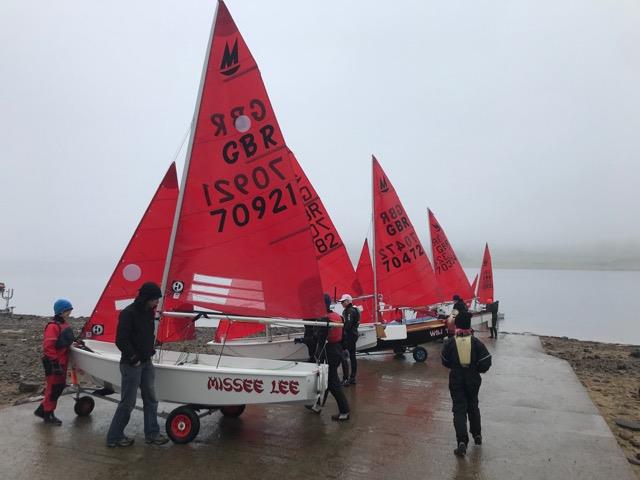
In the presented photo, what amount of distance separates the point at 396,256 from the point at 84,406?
8.04 m

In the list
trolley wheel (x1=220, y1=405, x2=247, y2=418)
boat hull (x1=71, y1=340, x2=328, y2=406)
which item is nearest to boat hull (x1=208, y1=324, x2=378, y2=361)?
trolley wheel (x1=220, y1=405, x2=247, y2=418)

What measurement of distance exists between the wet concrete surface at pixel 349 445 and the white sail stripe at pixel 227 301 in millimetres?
1397

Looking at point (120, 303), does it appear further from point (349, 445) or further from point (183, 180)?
point (349, 445)

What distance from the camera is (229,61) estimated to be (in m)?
5.14

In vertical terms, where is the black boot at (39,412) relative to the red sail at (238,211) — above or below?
below

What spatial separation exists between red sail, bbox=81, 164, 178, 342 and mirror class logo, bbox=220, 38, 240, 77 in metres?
2.04

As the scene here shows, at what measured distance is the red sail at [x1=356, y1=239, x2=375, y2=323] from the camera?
39.7ft

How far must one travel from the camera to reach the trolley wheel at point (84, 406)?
5363 millimetres

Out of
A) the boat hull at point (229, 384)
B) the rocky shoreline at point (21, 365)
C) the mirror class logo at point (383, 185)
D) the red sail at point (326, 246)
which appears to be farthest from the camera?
the mirror class logo at point (383, 185)

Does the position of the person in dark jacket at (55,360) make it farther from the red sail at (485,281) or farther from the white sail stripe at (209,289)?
the red sail at (485,281)

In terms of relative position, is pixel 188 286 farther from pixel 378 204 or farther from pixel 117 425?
pixel 378 204

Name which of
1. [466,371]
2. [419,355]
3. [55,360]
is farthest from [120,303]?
[419,355]

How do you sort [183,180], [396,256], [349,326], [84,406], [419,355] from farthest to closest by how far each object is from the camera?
[396,256], [419,355], [349,326], [84,406], [183,180]

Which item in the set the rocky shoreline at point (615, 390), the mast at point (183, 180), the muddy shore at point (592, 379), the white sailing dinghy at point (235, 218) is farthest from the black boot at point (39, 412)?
the rocky shoreline at point (615, 390)
